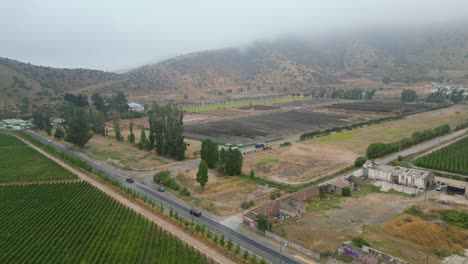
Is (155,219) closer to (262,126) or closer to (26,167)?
(26,167)

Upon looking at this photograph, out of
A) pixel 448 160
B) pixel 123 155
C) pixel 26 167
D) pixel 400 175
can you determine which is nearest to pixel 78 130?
pixel 123 155

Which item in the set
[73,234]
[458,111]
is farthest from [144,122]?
[458,111]

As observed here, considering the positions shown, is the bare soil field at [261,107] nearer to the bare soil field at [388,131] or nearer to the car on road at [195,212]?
the bare soil field at [388,131]

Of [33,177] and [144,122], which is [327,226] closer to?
[33,177]

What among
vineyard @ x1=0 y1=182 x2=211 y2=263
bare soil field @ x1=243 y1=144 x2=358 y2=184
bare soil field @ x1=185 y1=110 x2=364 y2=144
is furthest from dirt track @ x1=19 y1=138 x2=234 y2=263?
bare soil field @ x1=185 y1=110 x2=364 y2=144

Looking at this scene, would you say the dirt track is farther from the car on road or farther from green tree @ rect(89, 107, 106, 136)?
green tree @ rect(89, 107, 106, 136)

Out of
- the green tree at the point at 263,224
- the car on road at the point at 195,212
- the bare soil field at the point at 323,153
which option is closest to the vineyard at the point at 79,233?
the car on road at the point at 195,212
